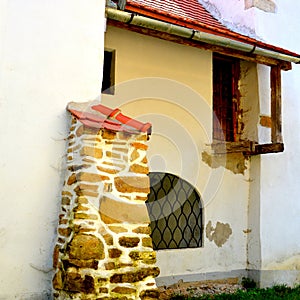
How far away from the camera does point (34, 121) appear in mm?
4016

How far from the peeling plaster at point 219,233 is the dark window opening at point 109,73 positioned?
2325mm

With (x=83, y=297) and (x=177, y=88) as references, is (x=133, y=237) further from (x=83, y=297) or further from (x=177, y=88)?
(x=177, y=88)

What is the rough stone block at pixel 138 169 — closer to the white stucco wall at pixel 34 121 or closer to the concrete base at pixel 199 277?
the white stucco wall at pixel 34 121

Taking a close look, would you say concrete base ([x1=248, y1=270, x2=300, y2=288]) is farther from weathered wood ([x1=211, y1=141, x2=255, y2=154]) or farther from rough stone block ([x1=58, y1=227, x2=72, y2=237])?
rough stone block ([x1=58, y1=227, x2=72, y2=237])

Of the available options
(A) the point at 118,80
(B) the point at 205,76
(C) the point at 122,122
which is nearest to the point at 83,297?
(C) the point at 122,122

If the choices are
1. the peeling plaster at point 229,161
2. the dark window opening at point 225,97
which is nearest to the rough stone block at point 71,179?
the peeling plaster at point 229,161

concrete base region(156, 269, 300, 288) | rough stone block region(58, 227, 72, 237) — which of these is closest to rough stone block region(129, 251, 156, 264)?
rough stone block region(58, 227, 72, 237)

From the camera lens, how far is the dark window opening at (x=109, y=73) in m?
5.71

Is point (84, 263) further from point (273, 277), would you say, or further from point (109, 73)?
point (273, 277)

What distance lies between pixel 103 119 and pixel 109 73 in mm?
1927

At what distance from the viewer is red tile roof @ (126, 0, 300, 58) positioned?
16.1ft

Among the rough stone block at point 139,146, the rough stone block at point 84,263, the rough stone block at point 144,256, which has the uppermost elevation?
the rough stone block at point 139,146

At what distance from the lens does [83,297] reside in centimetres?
352

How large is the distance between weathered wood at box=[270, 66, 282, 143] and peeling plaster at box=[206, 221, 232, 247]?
1.41m
